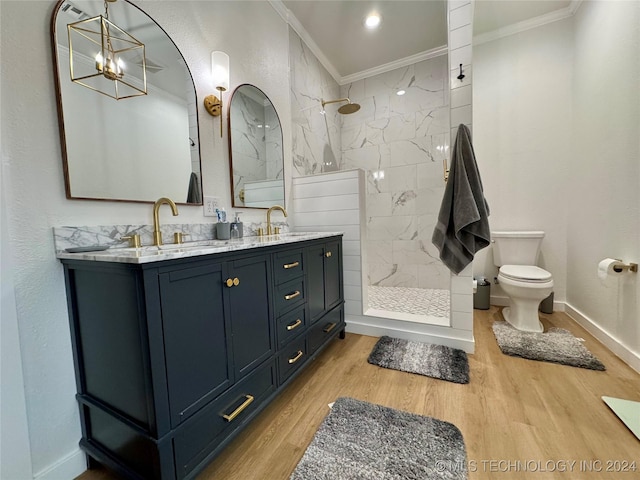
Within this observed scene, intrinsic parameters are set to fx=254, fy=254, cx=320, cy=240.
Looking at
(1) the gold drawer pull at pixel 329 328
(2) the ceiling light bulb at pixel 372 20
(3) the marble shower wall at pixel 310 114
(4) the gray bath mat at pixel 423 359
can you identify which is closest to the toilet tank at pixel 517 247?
(4) the gray bath mat at pixel 423 359

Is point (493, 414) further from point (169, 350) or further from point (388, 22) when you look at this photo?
point (388, 22)

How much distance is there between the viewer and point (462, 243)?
1766 mm

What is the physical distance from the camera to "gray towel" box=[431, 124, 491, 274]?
172cm

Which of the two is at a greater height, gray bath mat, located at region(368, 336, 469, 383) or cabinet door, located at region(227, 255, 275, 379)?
cabinet door, located at region(227, 255, 275, 379)

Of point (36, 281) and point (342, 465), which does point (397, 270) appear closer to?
point (342, 465)

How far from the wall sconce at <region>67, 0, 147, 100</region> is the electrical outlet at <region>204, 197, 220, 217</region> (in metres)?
0.61

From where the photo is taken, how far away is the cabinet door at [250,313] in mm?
1075

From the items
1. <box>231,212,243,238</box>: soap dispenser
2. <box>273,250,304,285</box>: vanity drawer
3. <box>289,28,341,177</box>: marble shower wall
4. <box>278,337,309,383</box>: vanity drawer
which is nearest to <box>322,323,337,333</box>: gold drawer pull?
<box>278,337,309,383</box>: vanity drawer

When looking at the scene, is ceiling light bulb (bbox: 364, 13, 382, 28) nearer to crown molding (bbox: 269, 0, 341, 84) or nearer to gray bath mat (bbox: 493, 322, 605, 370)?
crown molding (bbox: 269, 0, 341, 84)

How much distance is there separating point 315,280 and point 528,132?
266 cm

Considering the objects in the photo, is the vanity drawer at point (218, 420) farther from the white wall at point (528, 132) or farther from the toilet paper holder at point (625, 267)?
the white wall at point (528, 132)

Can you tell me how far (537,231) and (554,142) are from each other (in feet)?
2.87

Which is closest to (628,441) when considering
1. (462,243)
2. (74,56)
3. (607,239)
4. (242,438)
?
(462,243)

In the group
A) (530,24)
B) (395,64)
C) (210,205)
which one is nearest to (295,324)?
(210,205)
